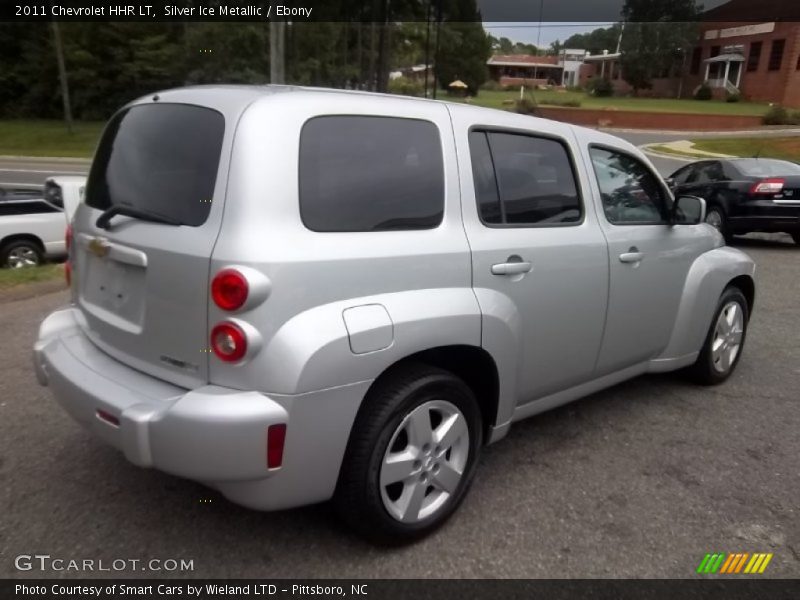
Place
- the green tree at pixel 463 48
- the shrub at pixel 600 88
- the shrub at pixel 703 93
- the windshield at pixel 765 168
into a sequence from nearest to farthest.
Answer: the windshield at pixel 765 168
the green tree at pixel 463 48
the shrub at pixel 703 93
the shrub at pixel 600 88

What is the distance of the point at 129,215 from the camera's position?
2566 millimetres

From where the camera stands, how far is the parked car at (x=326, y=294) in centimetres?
224

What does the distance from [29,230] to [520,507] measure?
9541 mm

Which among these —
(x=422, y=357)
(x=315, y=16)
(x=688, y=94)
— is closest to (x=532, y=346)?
(x=422, y=357)

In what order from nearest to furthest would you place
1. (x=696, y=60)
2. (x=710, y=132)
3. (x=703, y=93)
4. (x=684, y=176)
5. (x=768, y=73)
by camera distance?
1. (x=684, y=176)
2. (x=710, y=132)
3. (x=768, y=73)
4. (x=703, y=93)
5. (x=696, y=60)

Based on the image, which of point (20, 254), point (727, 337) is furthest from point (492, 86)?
point (727, 337)

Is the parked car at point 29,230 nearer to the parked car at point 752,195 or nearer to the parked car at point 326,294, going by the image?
the parked car at point 326,294

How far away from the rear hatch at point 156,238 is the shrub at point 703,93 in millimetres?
58599

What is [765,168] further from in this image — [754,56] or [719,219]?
[754,56]

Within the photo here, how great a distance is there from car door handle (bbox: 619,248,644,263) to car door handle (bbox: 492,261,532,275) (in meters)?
0.81

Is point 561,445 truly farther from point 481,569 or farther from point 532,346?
point 481,569

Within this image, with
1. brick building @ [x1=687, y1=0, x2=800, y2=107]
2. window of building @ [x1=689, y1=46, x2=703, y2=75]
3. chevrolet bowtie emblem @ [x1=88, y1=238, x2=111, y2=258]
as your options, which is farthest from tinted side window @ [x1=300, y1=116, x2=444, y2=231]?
window of building @ [x1=689, y1=46, x2=703, y2=75]

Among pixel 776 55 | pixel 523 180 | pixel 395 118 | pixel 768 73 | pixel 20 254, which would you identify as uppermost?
pixel 776 55

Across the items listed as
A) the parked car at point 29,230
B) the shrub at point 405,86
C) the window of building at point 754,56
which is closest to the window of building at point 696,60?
the window of building at point 754,56
